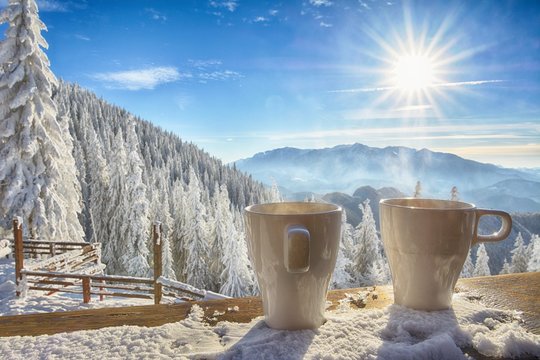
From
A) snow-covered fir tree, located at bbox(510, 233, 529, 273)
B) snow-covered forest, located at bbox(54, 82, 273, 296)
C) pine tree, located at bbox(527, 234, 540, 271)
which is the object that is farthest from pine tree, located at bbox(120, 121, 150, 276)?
snow-covered fir tree, located at bbox(510, 233, 529, 273)

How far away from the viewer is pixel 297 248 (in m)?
0.90

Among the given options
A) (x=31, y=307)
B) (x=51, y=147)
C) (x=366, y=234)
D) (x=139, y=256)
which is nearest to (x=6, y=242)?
(x=51, y=147)

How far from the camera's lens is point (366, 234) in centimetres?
3155

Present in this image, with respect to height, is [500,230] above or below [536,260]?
above

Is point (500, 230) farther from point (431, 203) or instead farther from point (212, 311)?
point (212, 311)

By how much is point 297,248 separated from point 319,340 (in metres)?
0.26

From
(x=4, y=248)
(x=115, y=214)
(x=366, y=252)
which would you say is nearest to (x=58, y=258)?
(x=4, y=248)

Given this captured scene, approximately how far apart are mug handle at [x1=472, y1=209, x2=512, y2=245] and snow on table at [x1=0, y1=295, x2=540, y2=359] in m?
0.27

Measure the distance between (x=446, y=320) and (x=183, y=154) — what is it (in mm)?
93191

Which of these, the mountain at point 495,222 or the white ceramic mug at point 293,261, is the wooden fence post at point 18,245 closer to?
the white ceramic mug at point 293,261

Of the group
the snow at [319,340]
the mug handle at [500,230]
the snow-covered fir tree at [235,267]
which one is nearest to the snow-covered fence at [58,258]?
the snow at [319,340]

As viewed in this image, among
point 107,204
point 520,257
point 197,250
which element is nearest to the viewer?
point 107,204

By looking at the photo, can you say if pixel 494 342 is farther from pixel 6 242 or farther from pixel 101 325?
pixel 6 242

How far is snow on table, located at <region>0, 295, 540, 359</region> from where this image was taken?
88cm
